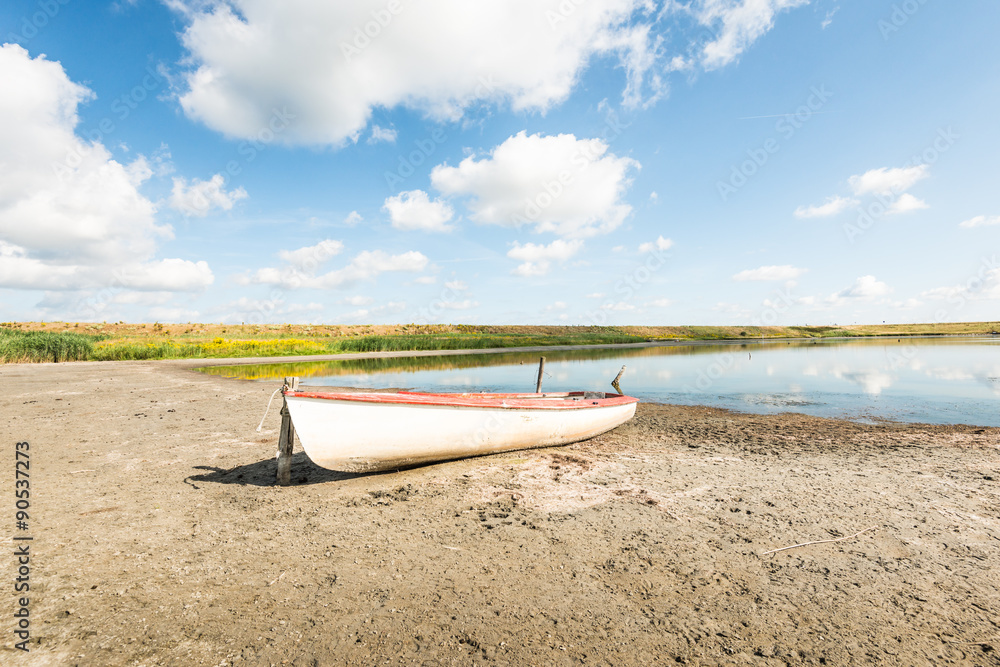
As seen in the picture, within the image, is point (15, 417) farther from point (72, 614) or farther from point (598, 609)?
point (598, 609)

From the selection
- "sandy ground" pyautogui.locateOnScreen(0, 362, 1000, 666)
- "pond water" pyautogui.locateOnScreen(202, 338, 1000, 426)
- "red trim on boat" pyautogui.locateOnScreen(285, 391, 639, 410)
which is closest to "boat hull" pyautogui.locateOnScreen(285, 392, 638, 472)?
"red trim on boat" pyautogui.locateOnScreen(285, 391, 639, 410)

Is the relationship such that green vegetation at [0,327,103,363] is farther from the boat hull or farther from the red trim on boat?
the red trim on boat

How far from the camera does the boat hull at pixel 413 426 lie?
6934mm

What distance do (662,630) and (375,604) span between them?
2564mm

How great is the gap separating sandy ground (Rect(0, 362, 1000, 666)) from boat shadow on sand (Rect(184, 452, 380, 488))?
0.21 feet

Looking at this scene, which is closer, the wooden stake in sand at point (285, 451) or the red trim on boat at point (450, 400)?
the red trim on boat at point (450, 400)

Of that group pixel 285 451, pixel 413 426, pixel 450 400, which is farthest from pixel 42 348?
pixel 450 400

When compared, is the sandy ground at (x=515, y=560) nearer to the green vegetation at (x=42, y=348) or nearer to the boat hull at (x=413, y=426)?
the boat hull at (x=413, y=426)

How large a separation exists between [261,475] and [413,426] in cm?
303

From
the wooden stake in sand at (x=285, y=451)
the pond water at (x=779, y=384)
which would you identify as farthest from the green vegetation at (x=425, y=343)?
the wooden stake in sand at (x=285, y=451)

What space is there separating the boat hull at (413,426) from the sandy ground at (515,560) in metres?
0.42

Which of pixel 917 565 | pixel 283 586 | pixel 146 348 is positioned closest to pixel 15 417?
pixel 283 586

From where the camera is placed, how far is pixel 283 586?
4.38 metres

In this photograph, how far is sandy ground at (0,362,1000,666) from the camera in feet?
11.7
